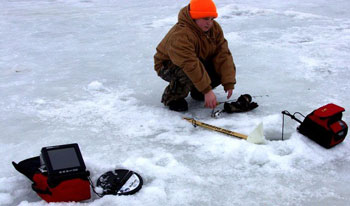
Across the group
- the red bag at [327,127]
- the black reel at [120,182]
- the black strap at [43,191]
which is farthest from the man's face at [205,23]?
the black strap at [43,191]

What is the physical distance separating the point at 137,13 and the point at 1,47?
122 inches

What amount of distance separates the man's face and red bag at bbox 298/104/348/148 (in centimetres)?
106

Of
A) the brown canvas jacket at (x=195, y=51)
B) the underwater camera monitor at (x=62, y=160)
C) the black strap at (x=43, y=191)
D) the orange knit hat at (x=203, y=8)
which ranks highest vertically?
the orange knit hat at (x=203, y=8)

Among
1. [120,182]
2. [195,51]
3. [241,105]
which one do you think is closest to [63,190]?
[120,182]

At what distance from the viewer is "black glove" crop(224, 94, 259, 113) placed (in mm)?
3268

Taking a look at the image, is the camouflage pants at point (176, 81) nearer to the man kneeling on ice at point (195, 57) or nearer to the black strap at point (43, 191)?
the man kneeling on ice at point (195, 57)

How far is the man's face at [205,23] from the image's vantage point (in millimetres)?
3023

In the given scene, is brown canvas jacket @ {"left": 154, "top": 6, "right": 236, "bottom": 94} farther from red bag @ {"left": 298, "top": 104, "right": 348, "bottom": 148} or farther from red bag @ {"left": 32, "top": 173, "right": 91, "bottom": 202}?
red bag @ {"left": 32, "top": 173, "right": 91, "bottom": 202}

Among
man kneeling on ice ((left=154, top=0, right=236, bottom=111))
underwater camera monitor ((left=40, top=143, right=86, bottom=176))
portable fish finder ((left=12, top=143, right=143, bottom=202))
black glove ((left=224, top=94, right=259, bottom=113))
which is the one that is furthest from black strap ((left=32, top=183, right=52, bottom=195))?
black glove ((left=224, top=94, right=259, bottom=113))

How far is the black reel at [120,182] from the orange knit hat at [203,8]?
1.36 meters

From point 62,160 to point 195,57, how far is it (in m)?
1.39

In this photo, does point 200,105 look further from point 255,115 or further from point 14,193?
point 14,193

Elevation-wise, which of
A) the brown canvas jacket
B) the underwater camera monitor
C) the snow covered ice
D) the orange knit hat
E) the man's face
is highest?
the orange knit hat

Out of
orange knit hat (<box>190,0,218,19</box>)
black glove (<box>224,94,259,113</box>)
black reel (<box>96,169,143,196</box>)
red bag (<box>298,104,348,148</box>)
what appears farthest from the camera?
black glove (<box>224,94,259,113</box>)
